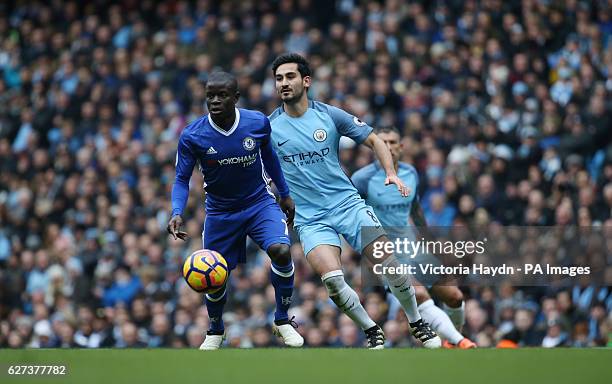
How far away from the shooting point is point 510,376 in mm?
8070

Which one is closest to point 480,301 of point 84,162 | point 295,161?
point 295,161

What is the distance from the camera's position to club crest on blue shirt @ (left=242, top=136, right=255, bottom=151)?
30.6 feet

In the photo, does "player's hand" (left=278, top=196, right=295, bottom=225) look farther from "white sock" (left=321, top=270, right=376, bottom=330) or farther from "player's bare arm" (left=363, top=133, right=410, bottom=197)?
"player's bare arm" (left=363, top=133, right=410, bottom=197)

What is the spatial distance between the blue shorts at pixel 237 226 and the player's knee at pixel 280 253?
0.13 metres

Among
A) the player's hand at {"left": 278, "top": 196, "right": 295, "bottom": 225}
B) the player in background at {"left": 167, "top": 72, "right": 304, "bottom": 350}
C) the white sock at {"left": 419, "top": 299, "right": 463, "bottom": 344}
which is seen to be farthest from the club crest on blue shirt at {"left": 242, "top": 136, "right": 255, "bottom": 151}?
the white sock at {"left": 419, "top": 299, "right": 463, "bottom": 344}

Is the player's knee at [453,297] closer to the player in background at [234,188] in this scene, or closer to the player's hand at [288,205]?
the player in background at [234,188]

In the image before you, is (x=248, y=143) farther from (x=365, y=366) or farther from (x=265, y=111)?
(x=265, y=111)

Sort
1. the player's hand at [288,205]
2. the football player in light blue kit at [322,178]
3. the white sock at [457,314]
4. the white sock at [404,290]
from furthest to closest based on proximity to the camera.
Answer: the white sock at [457,314]
the white sock at [404,290]
the football player in light blue kit at [322,178]
the player's hand at [288,205]

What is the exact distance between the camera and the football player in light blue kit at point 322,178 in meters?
9.76

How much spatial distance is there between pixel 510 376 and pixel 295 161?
2844 millimetres

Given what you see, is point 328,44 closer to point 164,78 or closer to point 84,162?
point 164,78

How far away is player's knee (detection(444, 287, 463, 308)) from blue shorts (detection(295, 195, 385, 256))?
1936mm

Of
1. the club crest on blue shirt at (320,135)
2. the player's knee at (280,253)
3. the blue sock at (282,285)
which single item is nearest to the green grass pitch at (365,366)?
the player's knee at (280,253)

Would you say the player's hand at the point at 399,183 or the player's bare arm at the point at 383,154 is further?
the player's bare arm at the point at 383,154
